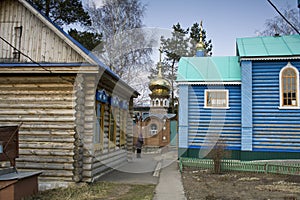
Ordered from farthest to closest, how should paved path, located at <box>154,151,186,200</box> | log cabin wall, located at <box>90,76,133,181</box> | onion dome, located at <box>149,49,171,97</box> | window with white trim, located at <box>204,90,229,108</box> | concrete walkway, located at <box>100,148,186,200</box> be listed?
1. onion dome, located at <box>149,49,171,97</box>
2. window with white trim, located at <box>204,90,229,108</box>
3. log cabin wall, located at <box>90,76,133,181</box>
4. concrete walkway, located at <box>100,148,186,200</box>
5. paved path, located at <box>154,151,186,200</box>

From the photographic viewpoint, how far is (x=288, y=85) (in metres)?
14.3

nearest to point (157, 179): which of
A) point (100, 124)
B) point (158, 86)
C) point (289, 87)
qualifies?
point (100, 124)

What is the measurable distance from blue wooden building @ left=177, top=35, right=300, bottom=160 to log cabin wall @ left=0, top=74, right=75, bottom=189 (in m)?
7.85

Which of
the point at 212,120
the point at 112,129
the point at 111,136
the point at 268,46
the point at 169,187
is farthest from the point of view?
the point at 212,120

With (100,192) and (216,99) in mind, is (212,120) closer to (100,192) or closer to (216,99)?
(216,99)

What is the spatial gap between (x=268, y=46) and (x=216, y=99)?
3.61 metres

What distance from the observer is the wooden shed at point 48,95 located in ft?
28.3

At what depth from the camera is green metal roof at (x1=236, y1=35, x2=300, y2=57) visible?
14422 mm

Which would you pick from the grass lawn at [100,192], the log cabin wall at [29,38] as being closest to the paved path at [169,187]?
the grass lawn at [100,192]

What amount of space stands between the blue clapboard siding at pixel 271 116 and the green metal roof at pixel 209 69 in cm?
115

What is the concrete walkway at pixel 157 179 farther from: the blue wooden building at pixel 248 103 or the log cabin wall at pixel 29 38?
the log cabin wall at pixel 29 38

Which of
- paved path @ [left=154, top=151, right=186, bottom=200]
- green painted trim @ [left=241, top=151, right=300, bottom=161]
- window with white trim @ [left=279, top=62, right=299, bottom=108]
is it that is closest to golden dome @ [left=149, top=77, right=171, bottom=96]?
green painted trim @ [left=241, top=151, right=300, bottom=161]

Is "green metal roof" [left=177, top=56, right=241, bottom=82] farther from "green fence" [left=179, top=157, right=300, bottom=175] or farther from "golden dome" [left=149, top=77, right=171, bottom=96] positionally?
"golden dome" [left=149, top=77, right=171, bottom=96]

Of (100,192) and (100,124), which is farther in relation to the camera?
(100,124)
